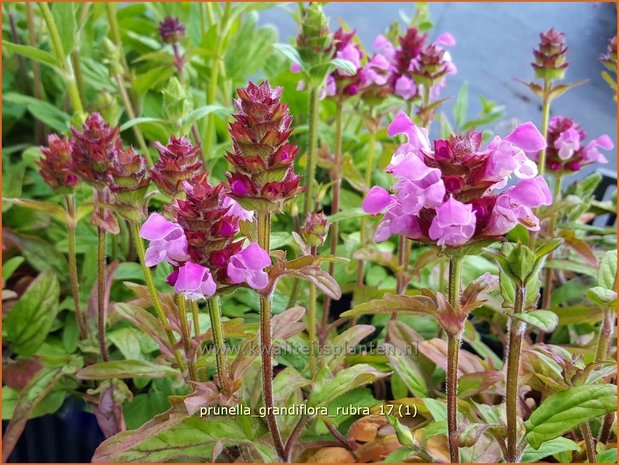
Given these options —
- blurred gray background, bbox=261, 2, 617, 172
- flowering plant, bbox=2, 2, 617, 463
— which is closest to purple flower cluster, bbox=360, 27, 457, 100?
flowering plant, bbox=2, 2, 617, 463

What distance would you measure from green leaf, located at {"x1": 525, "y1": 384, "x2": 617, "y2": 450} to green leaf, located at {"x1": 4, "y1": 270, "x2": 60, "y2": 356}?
1.91 feet

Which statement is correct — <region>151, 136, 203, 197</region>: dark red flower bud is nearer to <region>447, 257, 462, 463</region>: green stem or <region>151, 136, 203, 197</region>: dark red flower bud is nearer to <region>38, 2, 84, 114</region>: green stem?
→ <region>447, 257, 462, 463</region>: green stem

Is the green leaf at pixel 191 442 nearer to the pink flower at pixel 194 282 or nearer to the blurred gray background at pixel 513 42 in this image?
the pink flower at pixel 194 282

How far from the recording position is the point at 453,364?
0.54 m

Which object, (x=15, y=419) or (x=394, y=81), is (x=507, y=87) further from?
(x=15, y=419)

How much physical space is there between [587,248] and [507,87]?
1.03m

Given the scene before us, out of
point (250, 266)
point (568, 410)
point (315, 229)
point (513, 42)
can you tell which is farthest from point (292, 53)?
point (513, 42)

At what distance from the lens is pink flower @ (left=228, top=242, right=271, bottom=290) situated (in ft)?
1.60

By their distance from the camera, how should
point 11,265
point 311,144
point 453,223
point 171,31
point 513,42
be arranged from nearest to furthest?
point 453,223 → point 311,144 → point 11,265 → point 171,31 → point 513,42

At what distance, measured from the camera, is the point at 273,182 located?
1.62 feet

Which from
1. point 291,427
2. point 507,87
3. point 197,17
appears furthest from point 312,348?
point 507,87

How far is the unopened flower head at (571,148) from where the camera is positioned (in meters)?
0.88

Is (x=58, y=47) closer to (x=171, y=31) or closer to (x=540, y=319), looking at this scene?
(x=171, y=31)

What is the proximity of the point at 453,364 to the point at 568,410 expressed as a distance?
0.10 meters
